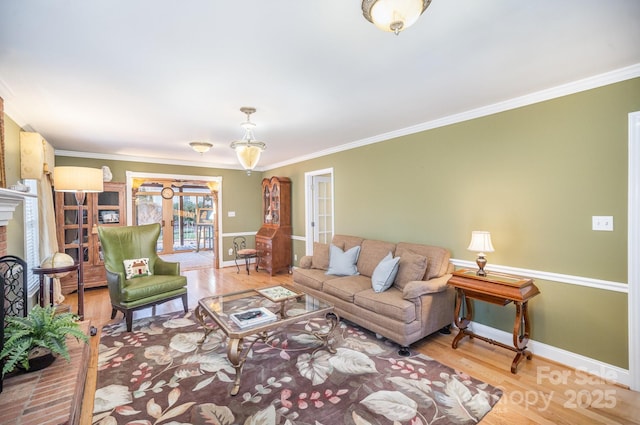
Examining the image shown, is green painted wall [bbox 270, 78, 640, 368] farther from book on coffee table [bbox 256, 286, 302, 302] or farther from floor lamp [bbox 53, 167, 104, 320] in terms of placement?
floor lamp [bbox 53, 167, 104, 320]

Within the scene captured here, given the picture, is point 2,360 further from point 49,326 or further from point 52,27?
point 52,27

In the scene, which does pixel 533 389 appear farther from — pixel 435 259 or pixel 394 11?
pixel 394 11

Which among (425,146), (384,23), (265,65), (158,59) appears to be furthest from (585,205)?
(158,59)

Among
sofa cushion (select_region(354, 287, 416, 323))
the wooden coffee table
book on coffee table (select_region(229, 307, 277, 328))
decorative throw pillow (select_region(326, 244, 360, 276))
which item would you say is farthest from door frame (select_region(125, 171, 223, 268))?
sofa cushion (select_region(354, 287, 416, 323))

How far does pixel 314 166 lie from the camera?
17.8 ft

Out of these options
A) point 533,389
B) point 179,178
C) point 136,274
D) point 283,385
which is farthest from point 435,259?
point 179,178

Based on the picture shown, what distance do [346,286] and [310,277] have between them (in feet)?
2.13

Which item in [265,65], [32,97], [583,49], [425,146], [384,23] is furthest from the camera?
[425,146]

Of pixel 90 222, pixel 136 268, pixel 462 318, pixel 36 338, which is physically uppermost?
pixel 90 222

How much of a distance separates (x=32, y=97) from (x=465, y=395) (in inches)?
176

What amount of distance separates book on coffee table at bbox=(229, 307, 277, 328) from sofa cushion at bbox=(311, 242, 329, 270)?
1.62 meters

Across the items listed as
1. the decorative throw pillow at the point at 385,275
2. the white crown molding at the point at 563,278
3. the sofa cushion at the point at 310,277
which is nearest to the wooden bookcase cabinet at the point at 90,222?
the sofa cushion at the point at 310,277

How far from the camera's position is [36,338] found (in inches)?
74.1

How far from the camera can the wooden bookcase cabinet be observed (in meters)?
4.62
